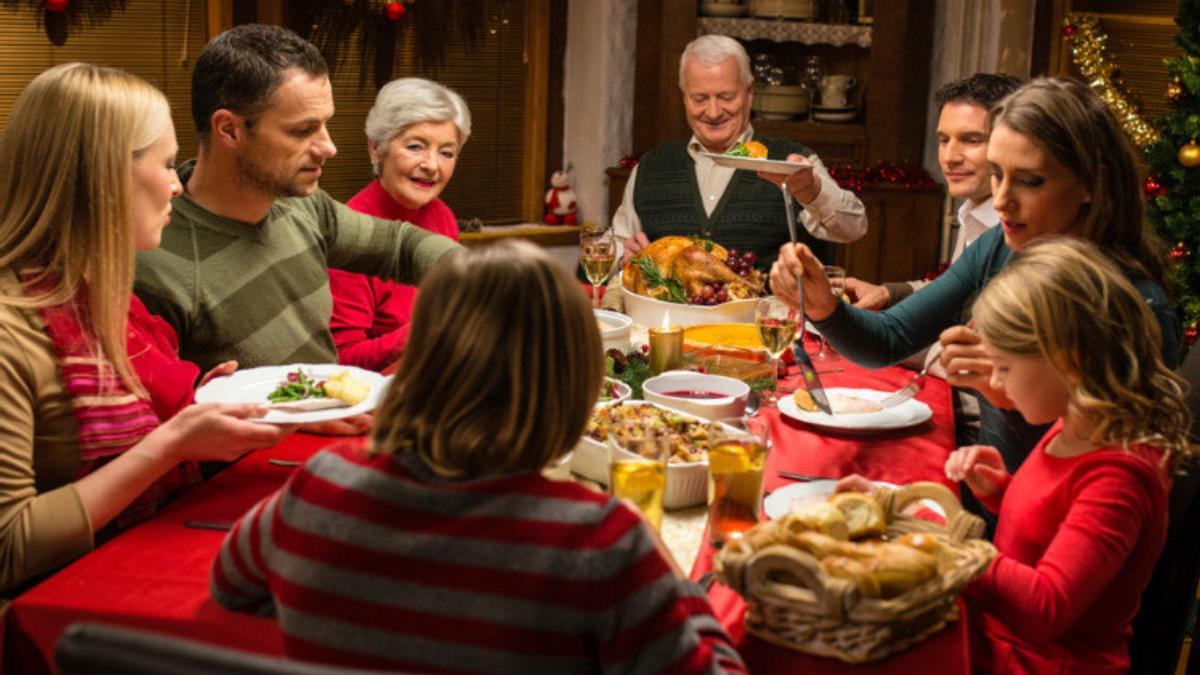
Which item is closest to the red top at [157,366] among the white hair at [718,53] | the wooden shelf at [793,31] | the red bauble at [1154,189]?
the white hair at [718,53]

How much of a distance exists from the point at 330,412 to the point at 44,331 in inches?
16.3

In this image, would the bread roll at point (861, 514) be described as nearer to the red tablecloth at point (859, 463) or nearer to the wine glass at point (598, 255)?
the red tablecloth at point (859, 463)

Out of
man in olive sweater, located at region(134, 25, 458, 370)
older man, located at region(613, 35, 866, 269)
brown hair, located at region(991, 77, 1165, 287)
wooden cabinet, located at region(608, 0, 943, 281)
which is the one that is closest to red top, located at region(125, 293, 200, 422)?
man in olive sweater, located at region(134, 25, 458, 370)

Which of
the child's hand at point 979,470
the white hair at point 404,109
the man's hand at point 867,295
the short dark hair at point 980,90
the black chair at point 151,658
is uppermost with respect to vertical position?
the short dark hair at point 980,90

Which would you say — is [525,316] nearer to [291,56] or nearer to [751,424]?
[751,424]

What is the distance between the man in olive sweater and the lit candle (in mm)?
701

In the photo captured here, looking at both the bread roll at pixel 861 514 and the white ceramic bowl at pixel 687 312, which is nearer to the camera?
the bread roll at pixel 861 514

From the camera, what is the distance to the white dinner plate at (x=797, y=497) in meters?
1.72

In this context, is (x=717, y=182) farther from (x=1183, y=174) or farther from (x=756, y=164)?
(x=756, y=164)

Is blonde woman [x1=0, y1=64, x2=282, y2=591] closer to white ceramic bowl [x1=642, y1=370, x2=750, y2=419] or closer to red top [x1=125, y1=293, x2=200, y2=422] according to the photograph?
red top [x1=125, y1=293, x2=200, y2=422]

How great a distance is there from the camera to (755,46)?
584cm

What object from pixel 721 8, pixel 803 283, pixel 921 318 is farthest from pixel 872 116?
pixel 803 283

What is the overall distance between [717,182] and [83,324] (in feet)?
8.86

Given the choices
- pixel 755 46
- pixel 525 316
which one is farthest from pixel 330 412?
pixel 755 46
